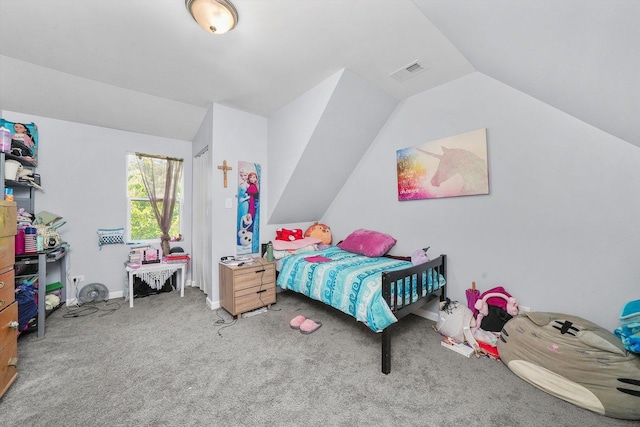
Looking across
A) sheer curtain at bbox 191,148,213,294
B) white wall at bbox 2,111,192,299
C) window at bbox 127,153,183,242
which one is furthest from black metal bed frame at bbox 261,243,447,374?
white wall at bbox 2,111,192,299

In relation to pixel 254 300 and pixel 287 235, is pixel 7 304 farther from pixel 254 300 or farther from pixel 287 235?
pixel 287 235

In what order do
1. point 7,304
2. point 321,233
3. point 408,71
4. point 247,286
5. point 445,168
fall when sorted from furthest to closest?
point 321,233, point 247,286, point 445,168, point 408,71, point 7,304

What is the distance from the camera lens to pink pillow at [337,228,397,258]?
9.59 ft

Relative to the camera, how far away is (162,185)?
12.3 ft

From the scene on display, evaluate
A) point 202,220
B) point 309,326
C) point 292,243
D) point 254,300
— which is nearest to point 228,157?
point 202,220

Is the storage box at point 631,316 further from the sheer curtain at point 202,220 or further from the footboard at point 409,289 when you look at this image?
the sheer curtain at point 202,220

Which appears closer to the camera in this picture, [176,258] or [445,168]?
[445,168]

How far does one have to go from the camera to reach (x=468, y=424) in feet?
4.50

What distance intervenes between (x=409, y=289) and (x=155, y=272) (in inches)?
135

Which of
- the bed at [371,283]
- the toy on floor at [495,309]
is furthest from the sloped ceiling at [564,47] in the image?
the bed at [371,283]

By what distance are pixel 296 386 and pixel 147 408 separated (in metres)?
0.93

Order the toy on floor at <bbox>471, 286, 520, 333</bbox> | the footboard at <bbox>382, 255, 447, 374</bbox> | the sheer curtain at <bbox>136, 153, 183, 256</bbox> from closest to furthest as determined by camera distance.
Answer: the footboard at <bbox>382, 255, 447, 374</bbox>, the toy on floor at <bbox>471, 286, 520, 333</bbox>, the sheer curtain at <bbox>136, 153, 183, 256</bbox>

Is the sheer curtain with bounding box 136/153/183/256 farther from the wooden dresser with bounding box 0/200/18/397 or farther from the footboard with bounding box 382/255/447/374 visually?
the footboard with bounding box 382/255/447/374

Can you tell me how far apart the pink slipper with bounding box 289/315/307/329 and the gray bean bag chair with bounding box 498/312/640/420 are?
180cm
